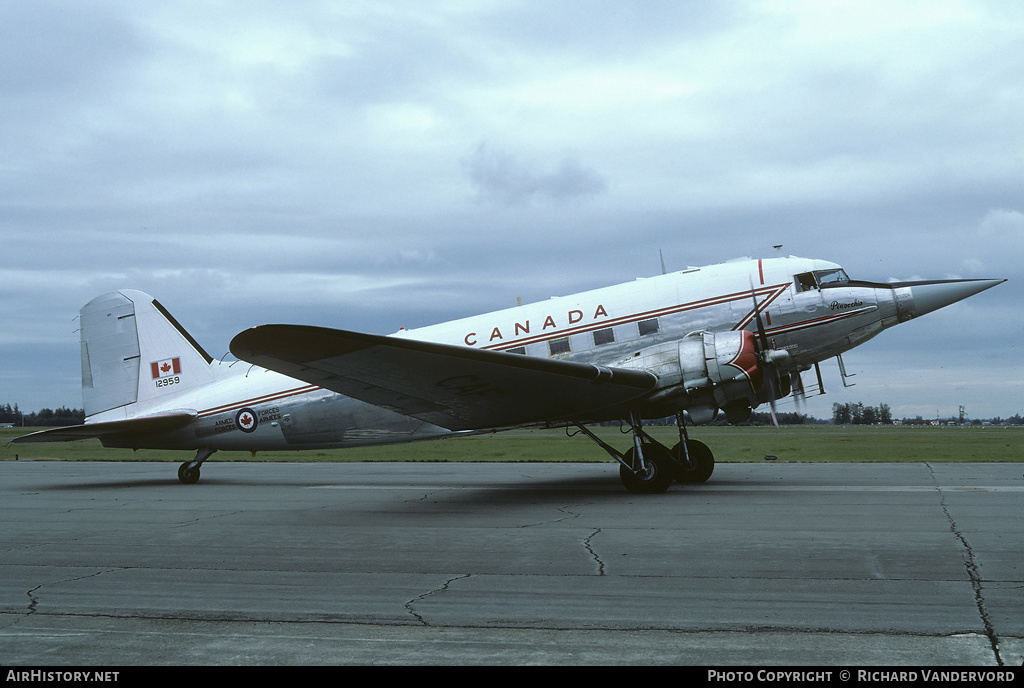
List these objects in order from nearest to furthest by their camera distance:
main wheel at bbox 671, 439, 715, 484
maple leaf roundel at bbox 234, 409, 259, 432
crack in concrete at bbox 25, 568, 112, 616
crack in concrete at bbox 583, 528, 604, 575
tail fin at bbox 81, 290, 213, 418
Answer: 1. crack in concrete at bbox 25, 568, 112, 616
2. crack in concrete at bbox 583, 528, 604, 575
3. main wheel at bbox 671, 439, 715, 484
4. maple leaf roundel at bbox 234, 409, 259, 432
5. tail fin at bbox 81, 290, 213, 418

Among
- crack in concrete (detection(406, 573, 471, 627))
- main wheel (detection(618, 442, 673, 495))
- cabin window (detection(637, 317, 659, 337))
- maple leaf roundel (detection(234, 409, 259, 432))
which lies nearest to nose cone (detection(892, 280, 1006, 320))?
cabin window (detection(637, 317, 659, 337))

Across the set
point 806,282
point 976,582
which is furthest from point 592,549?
point 806,282

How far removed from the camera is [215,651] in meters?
5.51

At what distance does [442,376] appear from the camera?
45.0ft

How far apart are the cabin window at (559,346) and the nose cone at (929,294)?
6956mm

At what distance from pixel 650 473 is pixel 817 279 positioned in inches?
217

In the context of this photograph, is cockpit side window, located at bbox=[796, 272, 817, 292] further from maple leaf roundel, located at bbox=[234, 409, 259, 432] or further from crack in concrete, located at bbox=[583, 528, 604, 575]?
maple leaf roundel, located at bbox=[234, 409, 259, 432]

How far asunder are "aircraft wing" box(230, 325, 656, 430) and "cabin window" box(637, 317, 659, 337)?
143 centimetres

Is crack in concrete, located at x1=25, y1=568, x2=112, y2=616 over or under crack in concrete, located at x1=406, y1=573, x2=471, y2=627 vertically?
over

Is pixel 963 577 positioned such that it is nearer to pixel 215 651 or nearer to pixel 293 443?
pixel 215 651

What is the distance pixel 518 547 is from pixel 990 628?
534 centimetres

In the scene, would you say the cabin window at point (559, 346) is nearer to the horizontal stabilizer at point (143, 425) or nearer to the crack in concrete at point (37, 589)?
the horizontal stabilizer at point (143, 425)

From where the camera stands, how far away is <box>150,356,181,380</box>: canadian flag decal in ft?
68.8

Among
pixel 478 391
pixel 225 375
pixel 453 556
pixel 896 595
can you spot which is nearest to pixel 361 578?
pixel 453 556
